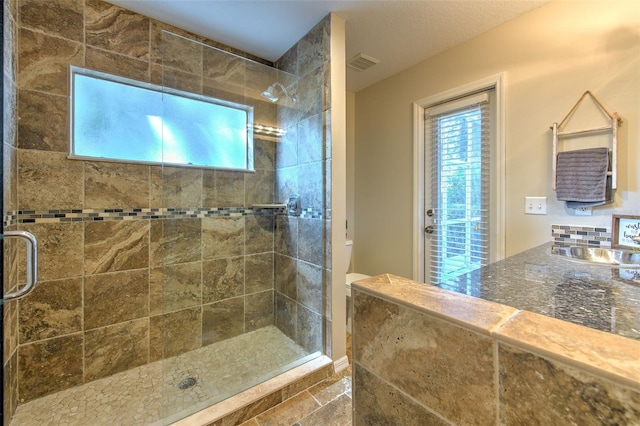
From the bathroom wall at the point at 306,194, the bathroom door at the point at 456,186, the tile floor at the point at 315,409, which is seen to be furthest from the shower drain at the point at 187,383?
the bathroom door at the point at 456,186

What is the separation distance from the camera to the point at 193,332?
1.95m

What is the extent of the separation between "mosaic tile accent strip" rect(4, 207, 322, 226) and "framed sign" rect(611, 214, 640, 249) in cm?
165

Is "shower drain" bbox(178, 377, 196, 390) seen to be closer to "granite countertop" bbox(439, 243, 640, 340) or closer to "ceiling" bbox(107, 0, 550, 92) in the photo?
"granite countertop" bbox(439, 243, 640, 340)

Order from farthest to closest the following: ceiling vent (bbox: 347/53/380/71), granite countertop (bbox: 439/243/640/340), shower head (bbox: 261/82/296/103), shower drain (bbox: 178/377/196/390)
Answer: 1. ceiling vent (bbox: 347/53/380/71)
2. shower head (bbox: 261/82/296/103)
3. shower drain (bbox: 178/377/196/390)
4. granite countertop (bbox: 439/243/640/340)

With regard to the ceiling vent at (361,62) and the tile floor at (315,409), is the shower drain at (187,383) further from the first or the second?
the ceiling vent at (361,62)

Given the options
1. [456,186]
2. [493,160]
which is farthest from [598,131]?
[456,186]

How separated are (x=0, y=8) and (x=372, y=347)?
149 centimetres

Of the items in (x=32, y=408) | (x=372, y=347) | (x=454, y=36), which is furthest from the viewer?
(x=454, y=36)

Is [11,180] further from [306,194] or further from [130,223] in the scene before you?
[306,194]

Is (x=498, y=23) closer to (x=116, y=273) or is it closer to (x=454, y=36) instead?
(x=454, y=36)

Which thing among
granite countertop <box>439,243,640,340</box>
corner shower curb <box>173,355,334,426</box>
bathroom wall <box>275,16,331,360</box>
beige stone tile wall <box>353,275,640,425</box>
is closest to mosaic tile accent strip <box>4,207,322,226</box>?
bathroom wall <box>275,16,331,360</box>

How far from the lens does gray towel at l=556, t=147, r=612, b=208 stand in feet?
4.71

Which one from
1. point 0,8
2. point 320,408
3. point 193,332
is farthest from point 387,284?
point 193,332

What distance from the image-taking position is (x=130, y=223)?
1786 mm
